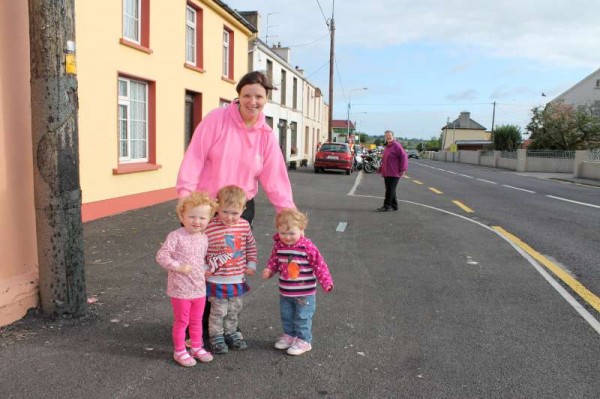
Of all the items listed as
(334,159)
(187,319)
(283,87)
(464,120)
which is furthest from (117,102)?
(464,120)

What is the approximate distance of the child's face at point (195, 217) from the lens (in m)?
A: 3.17

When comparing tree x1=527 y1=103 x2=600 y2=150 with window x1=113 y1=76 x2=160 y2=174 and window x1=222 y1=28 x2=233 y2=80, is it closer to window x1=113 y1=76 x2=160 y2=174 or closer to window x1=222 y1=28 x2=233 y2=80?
window x1=222 y1=28 x2=233 y2=80

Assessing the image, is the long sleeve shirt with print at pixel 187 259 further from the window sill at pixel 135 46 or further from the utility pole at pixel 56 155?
the window sill at pixel 135 46

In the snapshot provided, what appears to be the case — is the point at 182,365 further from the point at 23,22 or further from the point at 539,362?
the point at 23,22

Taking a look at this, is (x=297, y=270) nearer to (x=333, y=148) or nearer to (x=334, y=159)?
(x=334, y=159)

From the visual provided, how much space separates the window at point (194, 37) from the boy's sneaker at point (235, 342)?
1087 centimetres

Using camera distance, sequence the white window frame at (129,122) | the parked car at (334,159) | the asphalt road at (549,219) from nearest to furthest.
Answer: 1. the asphalt road at (549,219)
2. the white window frame at (129,122)
3. the parked car at (334,159)

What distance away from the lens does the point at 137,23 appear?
1077 centimetres

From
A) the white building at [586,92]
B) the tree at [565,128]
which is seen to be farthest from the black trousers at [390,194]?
the white building at [586,92]

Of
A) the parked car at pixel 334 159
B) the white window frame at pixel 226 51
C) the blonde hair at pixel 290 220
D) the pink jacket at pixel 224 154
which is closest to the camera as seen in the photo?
the blonde hair at pixel 290 220

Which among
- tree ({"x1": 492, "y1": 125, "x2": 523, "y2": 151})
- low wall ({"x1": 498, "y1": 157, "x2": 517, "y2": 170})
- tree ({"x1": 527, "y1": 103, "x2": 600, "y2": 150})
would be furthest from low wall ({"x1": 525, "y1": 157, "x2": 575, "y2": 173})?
tree ({"x1": 492, "y1": 125, "x2": 523, "y2": 151})

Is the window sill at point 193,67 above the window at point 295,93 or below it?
below

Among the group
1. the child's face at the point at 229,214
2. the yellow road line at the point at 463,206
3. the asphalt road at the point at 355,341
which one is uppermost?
the child's face at the point at 229,214

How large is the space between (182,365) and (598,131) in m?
43.9
